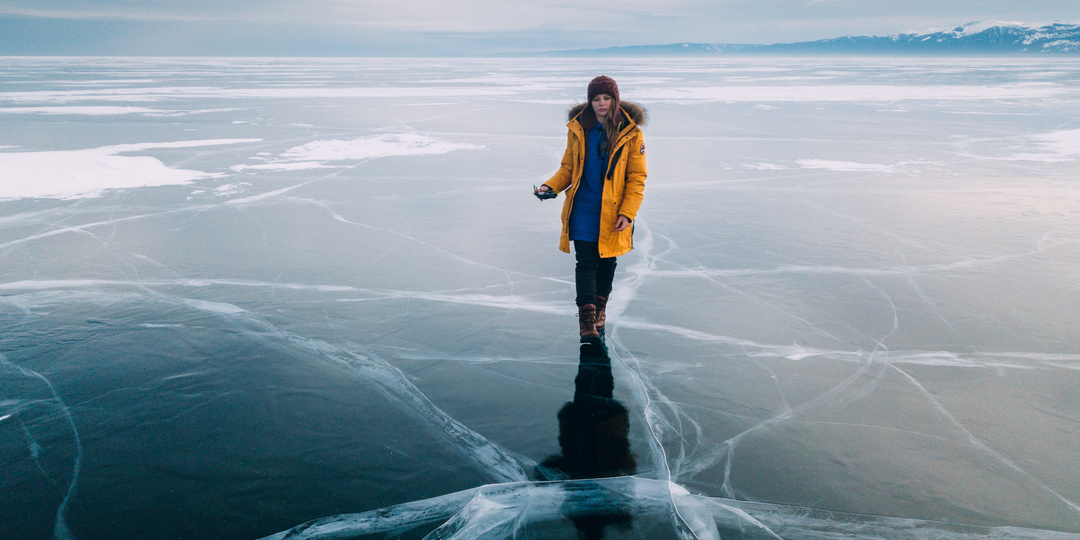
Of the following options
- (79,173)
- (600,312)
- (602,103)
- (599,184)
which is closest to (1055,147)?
(600,312)

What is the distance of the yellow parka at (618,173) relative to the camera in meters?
3.27

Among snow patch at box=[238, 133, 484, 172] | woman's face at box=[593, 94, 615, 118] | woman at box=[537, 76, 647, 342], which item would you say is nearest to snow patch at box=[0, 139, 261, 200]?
snow patch at box=[238, 133, 484, 172]

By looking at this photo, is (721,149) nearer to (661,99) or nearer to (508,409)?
(508,409)

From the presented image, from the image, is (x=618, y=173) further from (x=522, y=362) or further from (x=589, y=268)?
(x=522, y=362)

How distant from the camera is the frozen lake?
7.57ft

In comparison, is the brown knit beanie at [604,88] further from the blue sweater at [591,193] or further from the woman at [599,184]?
the blue sweater at [591,193]

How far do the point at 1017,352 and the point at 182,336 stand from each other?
15.0 ft

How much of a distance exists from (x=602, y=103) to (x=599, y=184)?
16.9 inches

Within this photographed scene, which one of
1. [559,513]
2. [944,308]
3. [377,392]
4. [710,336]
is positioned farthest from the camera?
[944,308]

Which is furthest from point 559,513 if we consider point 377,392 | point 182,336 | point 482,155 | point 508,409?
point 482,155

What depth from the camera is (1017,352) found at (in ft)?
11.4

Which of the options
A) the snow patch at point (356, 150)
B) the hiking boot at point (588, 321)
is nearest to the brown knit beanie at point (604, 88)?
the hiking boot at point (588, 321)

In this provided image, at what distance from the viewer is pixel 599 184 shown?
11.2ft

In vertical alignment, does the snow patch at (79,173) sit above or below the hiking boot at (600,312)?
above
